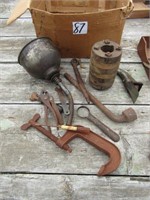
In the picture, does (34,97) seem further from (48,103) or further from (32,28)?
(32,28)

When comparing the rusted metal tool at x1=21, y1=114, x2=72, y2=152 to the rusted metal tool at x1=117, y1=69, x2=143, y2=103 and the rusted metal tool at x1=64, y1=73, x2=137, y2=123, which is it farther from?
the rusted metal tool at x1=117, y1=69, x2=143, y2=103

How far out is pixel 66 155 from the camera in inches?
32.5

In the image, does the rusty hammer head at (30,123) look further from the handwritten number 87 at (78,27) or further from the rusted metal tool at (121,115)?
the handwritten number 87 at (78,27)

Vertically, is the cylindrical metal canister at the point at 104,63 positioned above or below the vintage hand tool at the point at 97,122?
above

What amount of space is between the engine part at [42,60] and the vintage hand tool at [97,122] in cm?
6

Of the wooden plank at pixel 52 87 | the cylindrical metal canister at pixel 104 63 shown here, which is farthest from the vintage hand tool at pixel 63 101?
the cylindrical metal canister at pixel 104 63

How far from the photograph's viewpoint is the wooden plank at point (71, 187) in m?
0.74

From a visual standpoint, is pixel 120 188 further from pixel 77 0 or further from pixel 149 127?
pixel 77 0

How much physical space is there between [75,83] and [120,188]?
44 cm

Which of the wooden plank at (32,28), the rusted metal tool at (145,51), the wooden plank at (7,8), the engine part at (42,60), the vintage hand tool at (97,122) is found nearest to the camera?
the vintage hand tool at (97,122)

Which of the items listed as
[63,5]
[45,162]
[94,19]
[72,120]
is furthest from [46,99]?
[63,5]

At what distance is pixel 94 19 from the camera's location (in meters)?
1.01

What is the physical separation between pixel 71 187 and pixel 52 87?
417 millimetres

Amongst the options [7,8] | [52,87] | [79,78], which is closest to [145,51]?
[79,78]
